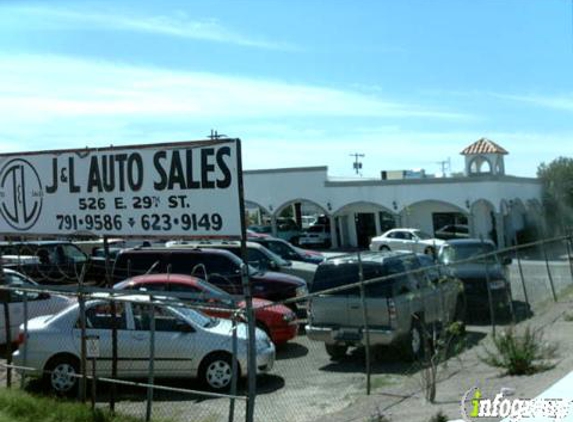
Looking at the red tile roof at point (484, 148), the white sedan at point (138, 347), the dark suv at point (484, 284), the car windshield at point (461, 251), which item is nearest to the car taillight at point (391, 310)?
the white sedan at point (138, 347)

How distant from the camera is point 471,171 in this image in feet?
153

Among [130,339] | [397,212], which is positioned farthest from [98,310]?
[397,212]

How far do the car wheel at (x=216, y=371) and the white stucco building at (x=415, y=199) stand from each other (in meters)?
34.4

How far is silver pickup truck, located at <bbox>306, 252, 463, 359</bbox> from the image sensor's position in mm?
12094

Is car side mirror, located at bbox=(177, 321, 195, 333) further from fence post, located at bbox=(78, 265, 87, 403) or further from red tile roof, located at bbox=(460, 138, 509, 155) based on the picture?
red tile roof, located at bbox=(460, 138, 509, 155)

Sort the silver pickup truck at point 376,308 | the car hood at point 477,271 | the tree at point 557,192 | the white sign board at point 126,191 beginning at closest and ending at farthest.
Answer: the white sign board at point 126,191 < the silver pickup truck at point 376,308 < the car hood at point 477,271 < the tree at point 557,192

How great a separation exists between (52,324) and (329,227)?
40968mm

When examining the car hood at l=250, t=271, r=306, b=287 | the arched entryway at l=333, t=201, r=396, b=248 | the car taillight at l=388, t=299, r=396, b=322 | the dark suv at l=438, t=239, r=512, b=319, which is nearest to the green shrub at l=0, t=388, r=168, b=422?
the car taillight at l=388, t=299, r=396, b=322

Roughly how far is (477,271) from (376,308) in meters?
5.66

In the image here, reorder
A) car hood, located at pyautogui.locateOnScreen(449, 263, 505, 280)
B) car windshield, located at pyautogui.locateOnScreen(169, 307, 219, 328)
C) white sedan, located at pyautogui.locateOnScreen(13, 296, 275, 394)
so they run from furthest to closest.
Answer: car hood, located at pyautogui.locateOnScreen(449, 263, 505, 280)
car windshield, located at pyautogui.locateOnScreen(169, 307, 219, 328)
white sedan, located at pyautogui.locateOnScreen(13, 296, 275, 394)

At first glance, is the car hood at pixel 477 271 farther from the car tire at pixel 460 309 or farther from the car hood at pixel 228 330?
the car hood at pixel 228 330

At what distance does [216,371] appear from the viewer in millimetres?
10695

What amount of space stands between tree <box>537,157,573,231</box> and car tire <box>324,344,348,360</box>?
3898 cm

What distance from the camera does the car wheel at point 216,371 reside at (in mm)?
10672
